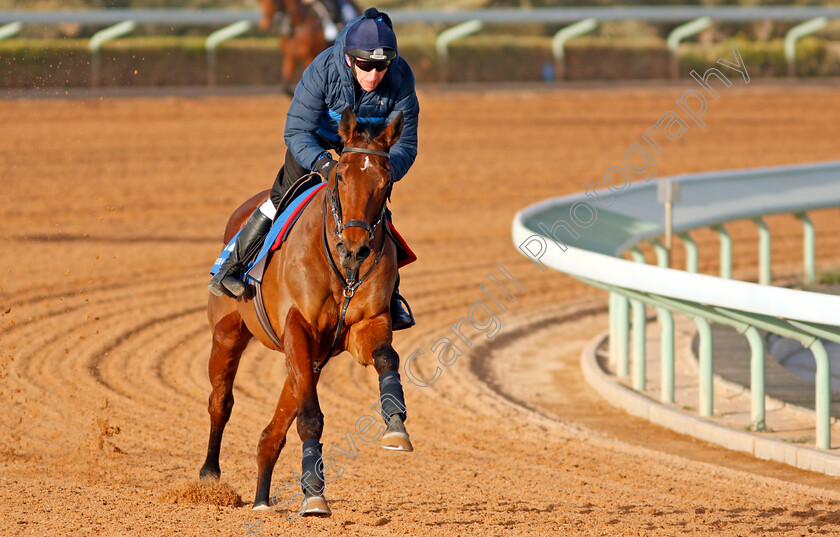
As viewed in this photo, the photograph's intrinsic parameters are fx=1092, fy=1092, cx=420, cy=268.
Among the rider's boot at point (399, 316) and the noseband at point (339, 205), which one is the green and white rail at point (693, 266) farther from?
the noseband at point (339, 205)

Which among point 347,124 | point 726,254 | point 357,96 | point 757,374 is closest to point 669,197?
point 726,254

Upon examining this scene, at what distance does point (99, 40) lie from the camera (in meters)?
19.6

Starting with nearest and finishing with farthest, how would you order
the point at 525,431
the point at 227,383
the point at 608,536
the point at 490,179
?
1. the point at 608,536
2. the point at 227,383
3. the point at 525,431
4. the point at 490,179

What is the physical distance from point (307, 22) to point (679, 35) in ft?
31.0

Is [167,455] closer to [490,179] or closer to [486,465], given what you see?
[486,465]

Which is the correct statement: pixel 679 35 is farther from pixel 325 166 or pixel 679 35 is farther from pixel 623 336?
pixel 325 166

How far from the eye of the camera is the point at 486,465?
243 inches

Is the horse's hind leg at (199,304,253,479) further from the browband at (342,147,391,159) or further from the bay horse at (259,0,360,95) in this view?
the bay horse at (259,0,360,95)

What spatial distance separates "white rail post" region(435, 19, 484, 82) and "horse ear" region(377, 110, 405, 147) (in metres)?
17.2

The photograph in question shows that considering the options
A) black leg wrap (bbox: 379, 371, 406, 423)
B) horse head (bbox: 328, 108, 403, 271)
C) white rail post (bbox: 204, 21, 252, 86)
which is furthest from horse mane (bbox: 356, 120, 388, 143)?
white rail post (bbox: 204, 21, 252, 86)

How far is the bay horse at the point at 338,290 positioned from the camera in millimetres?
4375

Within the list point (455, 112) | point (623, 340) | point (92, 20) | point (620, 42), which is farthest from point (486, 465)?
point (620, 42)

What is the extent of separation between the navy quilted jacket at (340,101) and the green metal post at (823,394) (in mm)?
2717

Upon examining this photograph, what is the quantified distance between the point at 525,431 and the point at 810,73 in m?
18.6
